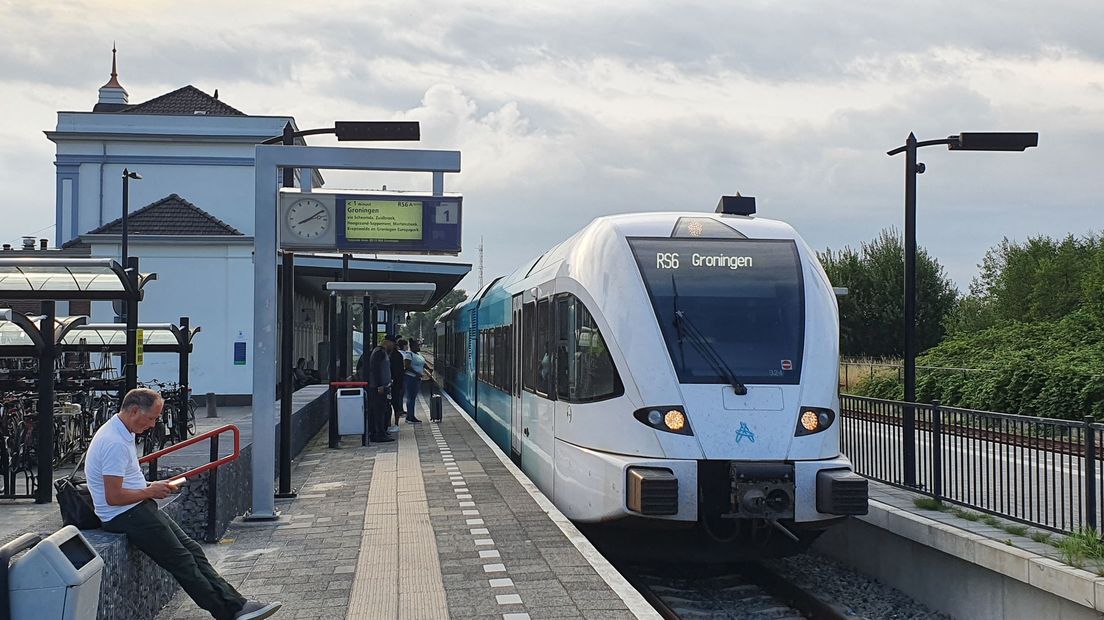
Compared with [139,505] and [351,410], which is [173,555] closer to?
[139,505]

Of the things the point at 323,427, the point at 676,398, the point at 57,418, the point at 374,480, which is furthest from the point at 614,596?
the point at 323,427

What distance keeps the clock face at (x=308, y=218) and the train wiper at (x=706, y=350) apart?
13.5 feet

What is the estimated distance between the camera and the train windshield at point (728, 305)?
Answer: 9430 millimetres

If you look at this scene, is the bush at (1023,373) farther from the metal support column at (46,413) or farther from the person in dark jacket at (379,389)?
the metal support column at (46,413)

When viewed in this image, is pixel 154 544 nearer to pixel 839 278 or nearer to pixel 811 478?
pixel 811 478

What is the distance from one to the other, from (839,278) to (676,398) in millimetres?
40874

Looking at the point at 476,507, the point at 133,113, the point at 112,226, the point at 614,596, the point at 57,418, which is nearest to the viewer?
the point at 614,596

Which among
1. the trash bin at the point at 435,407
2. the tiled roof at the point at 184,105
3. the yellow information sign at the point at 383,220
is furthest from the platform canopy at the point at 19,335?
the tiled roof at the point at 184,105

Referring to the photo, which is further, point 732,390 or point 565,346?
point 565,346

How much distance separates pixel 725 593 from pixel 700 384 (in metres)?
2.29

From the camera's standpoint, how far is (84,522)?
20.6 ft

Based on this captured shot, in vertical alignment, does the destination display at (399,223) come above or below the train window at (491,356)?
above

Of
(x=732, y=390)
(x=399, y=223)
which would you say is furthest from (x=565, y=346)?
(x=399, y=223)

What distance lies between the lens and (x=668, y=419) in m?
9.12
